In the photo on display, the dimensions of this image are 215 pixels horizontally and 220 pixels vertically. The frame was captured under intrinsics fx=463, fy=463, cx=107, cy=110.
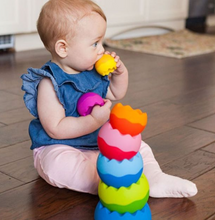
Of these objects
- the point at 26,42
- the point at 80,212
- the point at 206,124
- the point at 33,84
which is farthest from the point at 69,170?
the point at 26,42

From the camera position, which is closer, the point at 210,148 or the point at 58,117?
the point at 58,117

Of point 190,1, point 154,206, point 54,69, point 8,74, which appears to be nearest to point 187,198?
point 154,206

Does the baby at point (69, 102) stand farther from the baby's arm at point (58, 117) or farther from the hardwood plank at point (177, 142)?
the hardwood plank at point (177, 142)

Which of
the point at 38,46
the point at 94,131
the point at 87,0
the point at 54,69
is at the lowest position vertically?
the point at 38,46

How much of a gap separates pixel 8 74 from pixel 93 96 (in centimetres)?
123

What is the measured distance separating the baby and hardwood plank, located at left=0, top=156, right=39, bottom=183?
1.5 inches

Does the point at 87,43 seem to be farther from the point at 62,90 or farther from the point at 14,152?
the point at 14,152

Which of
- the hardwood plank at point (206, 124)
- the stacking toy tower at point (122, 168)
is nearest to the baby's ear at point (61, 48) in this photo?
the stacking toy tower at point (122, 168)

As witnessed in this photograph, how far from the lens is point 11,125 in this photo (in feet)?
Result: 4.90

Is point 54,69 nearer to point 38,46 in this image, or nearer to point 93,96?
point 93,96

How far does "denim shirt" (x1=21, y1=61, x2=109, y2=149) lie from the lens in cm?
106

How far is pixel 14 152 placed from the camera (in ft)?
4.14

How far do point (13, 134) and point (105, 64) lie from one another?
0.49 meters

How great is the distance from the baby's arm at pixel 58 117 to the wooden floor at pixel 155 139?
138 mm
